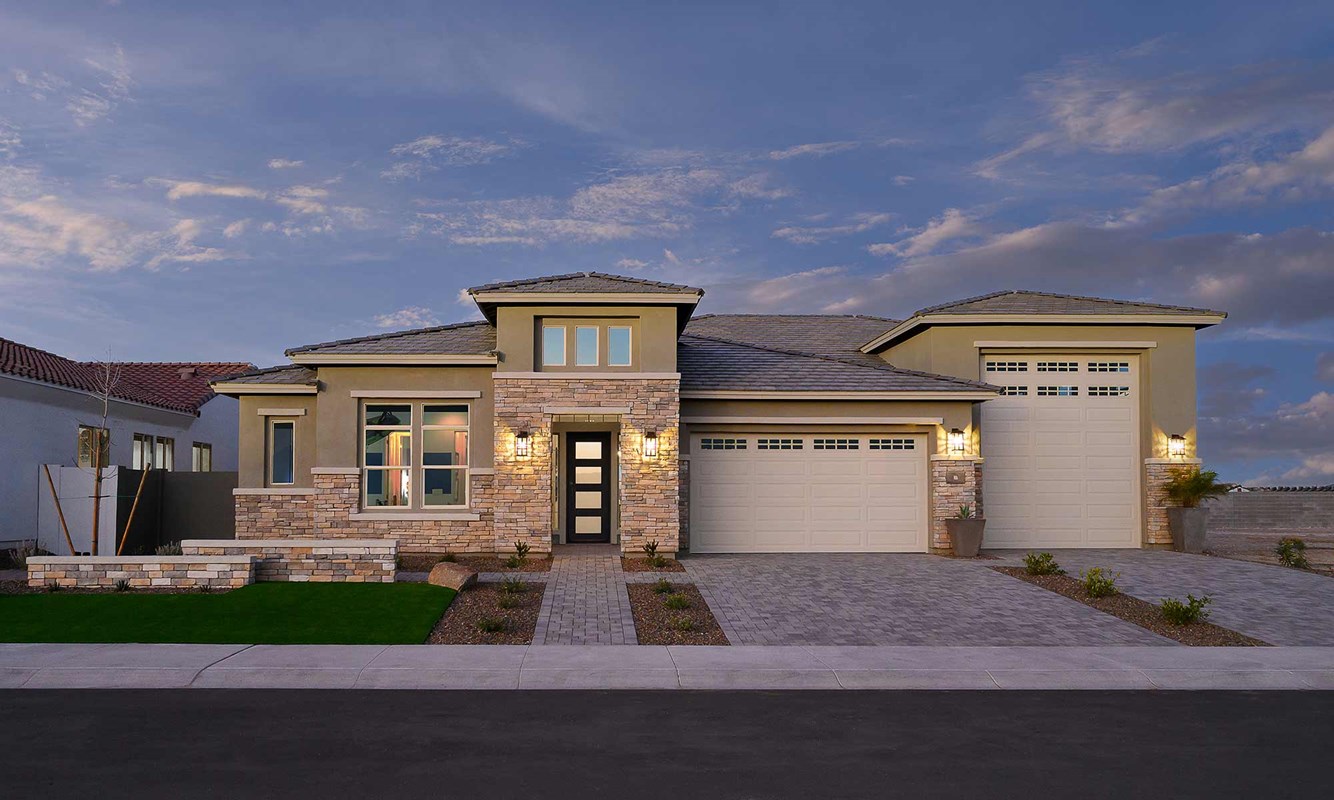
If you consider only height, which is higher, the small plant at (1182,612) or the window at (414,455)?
the window at (414,455)

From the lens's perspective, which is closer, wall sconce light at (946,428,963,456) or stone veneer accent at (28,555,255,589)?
stone veneer accent at (28,555,255,589)

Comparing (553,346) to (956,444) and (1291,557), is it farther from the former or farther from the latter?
(1291,557)

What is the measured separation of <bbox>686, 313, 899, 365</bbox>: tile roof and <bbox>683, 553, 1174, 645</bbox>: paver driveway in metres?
8.82

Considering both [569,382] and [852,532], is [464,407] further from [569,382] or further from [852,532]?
[852,532]

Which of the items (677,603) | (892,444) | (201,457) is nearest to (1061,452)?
(892,444)

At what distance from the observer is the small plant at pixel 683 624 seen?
12452 mm

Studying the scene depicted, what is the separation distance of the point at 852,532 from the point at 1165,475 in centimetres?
723

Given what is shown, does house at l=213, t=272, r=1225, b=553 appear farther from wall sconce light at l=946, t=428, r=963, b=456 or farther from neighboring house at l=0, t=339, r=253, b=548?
neighboring house at l=0, t=339, r=253, b=548

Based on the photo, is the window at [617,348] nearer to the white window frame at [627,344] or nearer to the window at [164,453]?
the white window frame at [627,344]

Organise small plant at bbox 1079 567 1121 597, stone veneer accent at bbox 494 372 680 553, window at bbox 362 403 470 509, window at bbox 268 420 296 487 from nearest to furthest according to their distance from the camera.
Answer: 1. small plant at bbox 1079 567 1121 597
2. stone veneer accent at bbox 494 372 680 553
3. window at bbox 362 403 470 509
4. window at bbox 268 420 296 487

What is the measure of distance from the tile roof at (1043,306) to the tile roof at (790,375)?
1.81 meters

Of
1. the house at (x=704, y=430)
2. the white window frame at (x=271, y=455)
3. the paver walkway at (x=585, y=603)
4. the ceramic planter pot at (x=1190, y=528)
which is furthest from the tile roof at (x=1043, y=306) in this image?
the white window frame at (x=271, y=455)

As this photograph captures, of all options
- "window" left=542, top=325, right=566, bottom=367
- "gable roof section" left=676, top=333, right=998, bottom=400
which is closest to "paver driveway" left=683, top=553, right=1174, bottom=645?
"gable roof section" left=676, top=333, right=998, bottom=400

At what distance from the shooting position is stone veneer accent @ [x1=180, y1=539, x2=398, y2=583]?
1581cm
